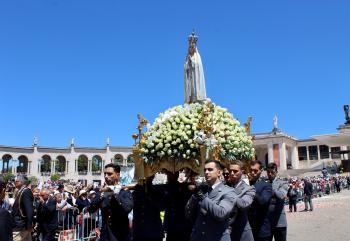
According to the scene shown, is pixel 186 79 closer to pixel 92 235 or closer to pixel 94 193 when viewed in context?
pixel 92 235

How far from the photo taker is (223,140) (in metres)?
6.00

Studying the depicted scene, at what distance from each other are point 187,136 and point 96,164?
84439 millimetres

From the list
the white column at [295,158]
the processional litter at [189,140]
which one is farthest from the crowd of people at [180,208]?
the white column at [295,158]

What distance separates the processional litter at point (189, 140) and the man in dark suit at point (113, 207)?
1271mm

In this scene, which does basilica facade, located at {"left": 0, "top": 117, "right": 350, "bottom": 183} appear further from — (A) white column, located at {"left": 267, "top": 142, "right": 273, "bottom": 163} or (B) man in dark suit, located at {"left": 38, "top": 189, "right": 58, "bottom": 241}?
(B) man in dark suit, located at {"left": 38, "top": 189, "right": 58, "bottom": 241}

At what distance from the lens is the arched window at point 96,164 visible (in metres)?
83.7

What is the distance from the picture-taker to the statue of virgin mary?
3177 centimetres

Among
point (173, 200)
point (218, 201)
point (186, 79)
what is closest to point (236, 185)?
point (218, 201)

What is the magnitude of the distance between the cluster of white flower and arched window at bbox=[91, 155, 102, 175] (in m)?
78.4

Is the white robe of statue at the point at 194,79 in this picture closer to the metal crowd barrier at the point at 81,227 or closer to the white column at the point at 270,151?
the metal crowd barrier at the point at 81,227

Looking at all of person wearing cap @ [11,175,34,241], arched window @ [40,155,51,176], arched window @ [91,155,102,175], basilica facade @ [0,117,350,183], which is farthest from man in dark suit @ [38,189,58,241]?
arched window @ [91,155,102,175]

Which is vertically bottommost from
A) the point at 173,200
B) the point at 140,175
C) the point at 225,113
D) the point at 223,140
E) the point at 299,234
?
the point at 299,234

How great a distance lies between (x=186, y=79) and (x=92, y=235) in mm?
23764

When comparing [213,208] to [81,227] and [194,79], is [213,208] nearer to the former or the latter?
[81,227]
